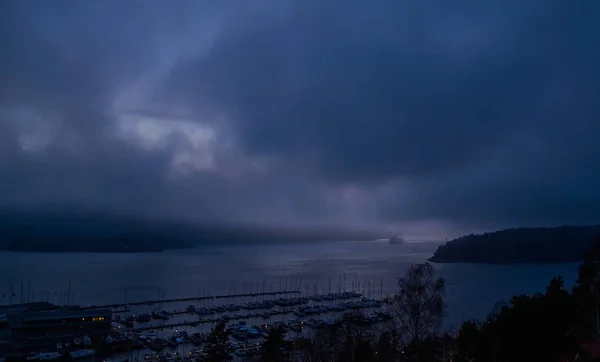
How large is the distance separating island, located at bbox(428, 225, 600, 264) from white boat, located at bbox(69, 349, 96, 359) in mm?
27682

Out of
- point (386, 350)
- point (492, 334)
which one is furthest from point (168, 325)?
point (492, 334)

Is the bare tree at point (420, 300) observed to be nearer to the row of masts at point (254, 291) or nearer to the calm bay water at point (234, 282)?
the calm bay water at point (234, 282)

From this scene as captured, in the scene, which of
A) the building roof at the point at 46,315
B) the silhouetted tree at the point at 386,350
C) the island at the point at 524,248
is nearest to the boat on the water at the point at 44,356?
the building roof at the point at 46,315

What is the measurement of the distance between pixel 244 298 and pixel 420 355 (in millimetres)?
15582

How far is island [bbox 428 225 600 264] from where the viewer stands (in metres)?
29.5

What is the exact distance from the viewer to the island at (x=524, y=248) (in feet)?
96.8

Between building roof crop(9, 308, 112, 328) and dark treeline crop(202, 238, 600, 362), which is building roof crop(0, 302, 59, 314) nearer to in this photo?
building roof crop(9, 308, 112, 328)

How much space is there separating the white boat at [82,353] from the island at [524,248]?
1090 inches

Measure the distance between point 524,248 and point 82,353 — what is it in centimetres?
3011

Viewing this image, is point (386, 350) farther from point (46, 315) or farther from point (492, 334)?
point (46, 315)

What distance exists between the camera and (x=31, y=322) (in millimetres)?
9422

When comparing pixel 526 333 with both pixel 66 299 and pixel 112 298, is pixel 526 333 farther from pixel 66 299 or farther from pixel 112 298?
pixel 66 299

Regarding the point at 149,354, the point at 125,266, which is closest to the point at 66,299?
the point at 149,354

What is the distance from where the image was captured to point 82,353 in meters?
9.17
